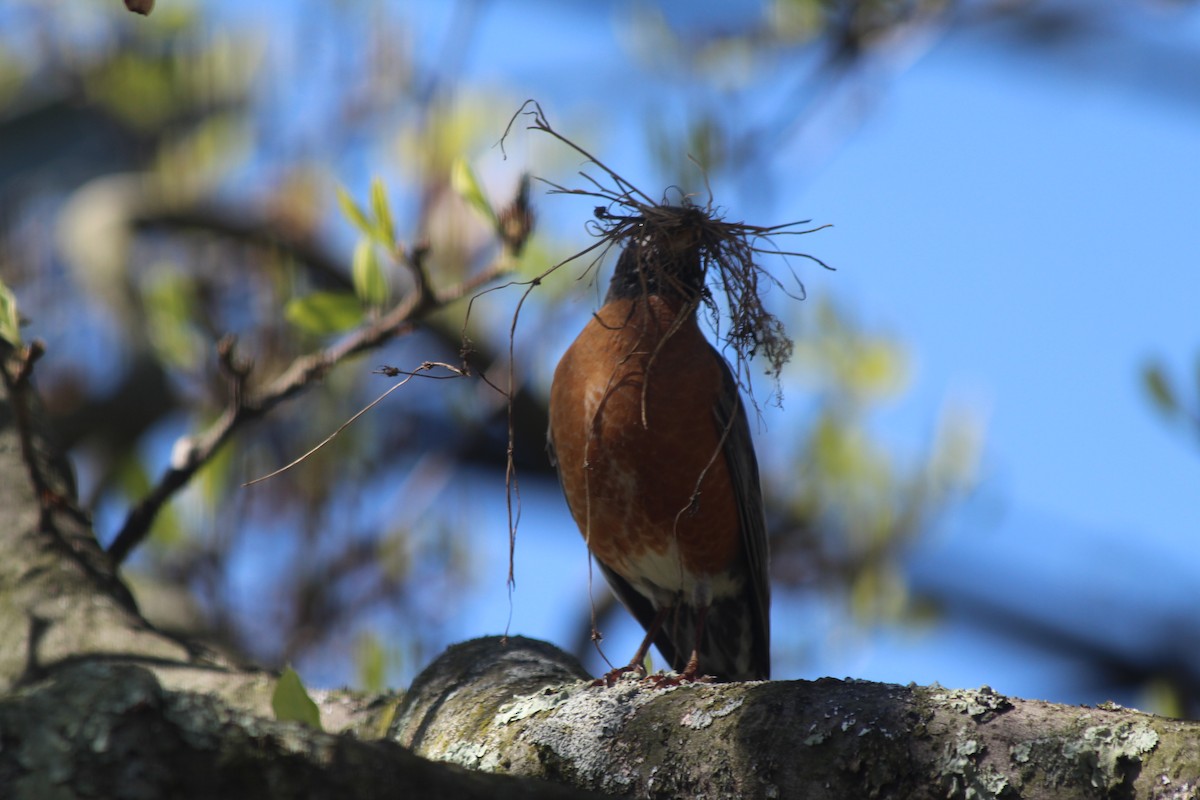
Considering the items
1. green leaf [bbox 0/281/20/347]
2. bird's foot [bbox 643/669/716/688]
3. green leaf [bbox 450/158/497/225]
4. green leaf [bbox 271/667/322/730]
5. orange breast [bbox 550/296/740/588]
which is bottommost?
green leaf [bbox 271/667/322/730]

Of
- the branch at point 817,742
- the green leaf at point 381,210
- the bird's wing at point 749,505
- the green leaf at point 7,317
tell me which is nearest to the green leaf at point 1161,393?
the bird's wing at point 749,505

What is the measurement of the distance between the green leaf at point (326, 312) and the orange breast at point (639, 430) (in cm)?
66

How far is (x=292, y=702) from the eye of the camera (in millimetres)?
2109

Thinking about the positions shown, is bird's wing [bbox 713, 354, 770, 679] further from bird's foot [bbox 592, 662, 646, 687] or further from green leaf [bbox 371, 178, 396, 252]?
green leaf [bbox 371, 178, 396, 252]

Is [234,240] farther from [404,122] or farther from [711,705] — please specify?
[711,705]

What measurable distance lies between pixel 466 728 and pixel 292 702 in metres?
0.39

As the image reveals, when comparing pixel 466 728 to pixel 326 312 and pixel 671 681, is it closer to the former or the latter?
pixel 671 681

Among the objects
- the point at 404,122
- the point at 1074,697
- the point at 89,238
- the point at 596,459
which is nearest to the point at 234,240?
the point at 89,238

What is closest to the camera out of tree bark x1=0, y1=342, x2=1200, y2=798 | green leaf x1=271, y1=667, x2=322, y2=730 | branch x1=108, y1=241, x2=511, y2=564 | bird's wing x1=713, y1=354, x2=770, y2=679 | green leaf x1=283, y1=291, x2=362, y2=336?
tree bark x1=0, y1=342, x2=1200, y2=798

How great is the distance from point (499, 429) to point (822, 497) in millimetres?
1527

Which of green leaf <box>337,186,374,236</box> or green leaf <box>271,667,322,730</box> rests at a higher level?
green leaf <box>337,186,374,236</box>

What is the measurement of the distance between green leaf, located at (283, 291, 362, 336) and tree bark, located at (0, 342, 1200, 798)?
693 millimetres

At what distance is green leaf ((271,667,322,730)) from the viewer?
2098mm

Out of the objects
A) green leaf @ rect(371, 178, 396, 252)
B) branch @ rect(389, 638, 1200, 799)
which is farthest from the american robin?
branch @ rect(389, 638, 1200, 799)
